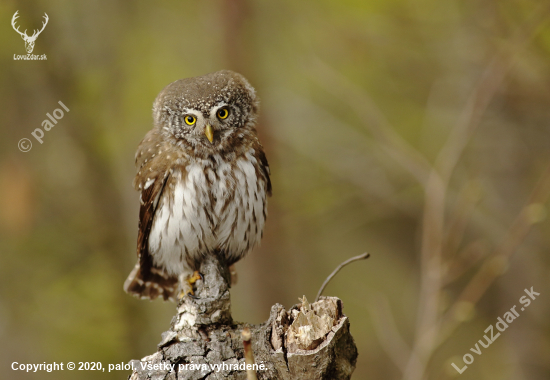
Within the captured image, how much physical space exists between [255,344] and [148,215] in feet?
6.91

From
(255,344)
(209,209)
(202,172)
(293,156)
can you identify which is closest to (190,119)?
(202,172)

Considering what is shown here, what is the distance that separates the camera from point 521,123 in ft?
20.9

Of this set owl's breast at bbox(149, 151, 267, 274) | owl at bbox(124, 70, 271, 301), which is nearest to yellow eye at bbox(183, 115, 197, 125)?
owl at bbox(124, 70, 271, 301)

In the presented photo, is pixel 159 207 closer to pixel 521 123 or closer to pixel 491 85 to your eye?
pixel 491 85

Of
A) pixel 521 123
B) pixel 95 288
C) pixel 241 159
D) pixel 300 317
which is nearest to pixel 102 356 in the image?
pixel 95 288

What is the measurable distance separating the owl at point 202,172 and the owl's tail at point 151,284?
42 centimetres

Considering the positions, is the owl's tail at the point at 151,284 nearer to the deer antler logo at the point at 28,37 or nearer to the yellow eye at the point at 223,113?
the yellow eye at the point at 223,113

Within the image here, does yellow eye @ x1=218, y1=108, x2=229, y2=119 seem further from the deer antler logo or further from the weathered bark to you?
the deer antler logo

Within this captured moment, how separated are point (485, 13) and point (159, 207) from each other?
4.24 m

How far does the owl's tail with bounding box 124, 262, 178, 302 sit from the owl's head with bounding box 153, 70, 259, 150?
1.43m

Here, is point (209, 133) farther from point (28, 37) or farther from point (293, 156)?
point (293, 156)

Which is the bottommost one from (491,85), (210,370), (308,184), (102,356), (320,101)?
(210,370)

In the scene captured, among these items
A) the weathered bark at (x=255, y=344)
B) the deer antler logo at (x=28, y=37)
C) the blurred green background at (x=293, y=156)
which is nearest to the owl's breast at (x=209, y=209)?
the weathered bark at (x=255, y=344)

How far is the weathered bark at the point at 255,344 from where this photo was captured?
248 cm
